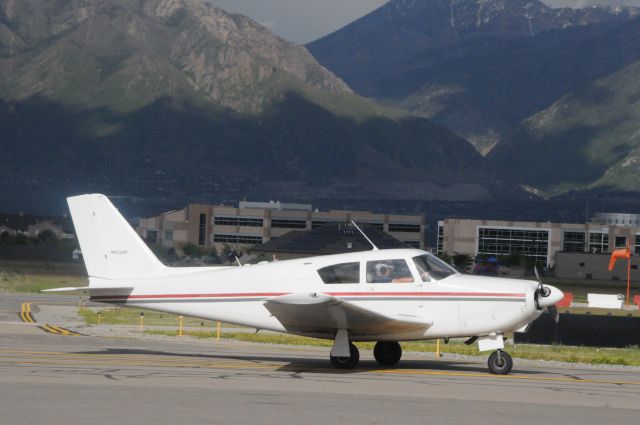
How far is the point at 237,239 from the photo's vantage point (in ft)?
637

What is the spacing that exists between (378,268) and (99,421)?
354 inches

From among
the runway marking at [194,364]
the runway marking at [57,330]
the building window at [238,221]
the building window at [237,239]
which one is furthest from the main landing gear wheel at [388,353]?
the building window at [238,221]

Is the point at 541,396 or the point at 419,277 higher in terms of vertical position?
the point at 419,277

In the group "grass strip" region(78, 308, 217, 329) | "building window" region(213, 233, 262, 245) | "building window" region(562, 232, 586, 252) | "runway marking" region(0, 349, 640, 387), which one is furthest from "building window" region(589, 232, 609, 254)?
"runway marking" region(0, 349, 640, 387)

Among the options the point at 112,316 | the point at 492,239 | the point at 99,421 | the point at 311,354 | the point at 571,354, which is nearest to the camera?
the point at 99,421

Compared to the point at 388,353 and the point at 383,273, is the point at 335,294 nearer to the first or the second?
the point at 383,273

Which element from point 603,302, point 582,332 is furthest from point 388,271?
point 603,302

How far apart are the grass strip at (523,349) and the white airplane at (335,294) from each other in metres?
7.64

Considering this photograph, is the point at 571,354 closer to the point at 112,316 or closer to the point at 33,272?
the point at 112,316

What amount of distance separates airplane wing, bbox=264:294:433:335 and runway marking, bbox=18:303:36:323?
20159 mm

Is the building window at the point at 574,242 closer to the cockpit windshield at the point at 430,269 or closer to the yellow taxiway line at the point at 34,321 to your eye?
the yellow taxiway line at the point at 34,321

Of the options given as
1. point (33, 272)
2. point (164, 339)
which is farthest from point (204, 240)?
point (164, 339)

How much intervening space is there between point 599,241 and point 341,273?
175 m

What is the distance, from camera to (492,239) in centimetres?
19350
